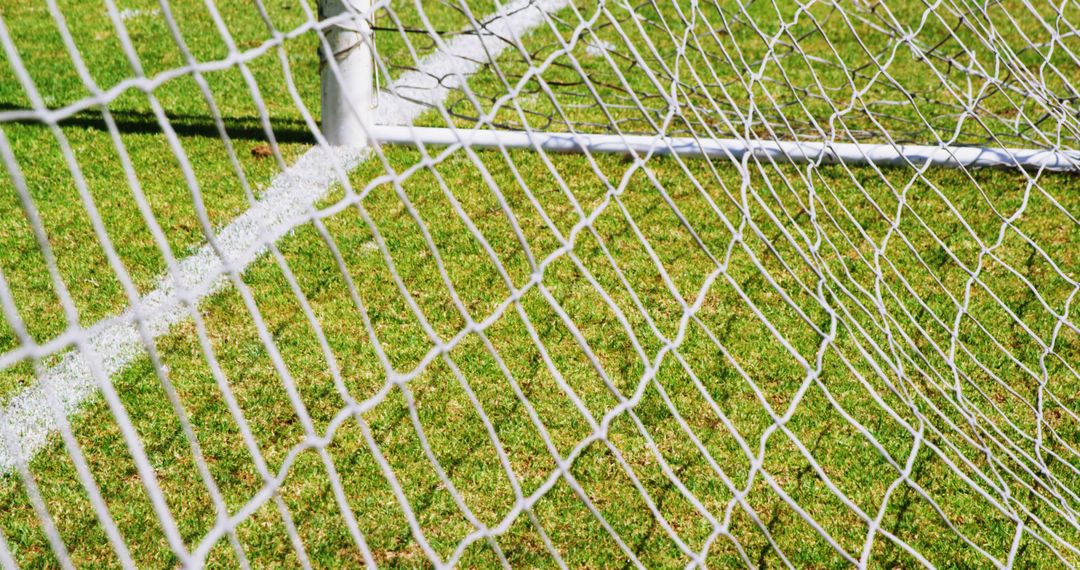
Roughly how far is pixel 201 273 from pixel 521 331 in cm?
89

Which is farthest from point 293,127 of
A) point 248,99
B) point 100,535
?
point 100,535

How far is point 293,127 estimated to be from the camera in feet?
11.8

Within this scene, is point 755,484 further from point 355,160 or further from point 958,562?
point 355,160

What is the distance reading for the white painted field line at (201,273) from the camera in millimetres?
2094

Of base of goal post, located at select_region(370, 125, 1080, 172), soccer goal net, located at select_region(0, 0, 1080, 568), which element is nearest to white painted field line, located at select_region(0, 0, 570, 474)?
soccer goal net, located at select_region(0, 0, 1080, 568)

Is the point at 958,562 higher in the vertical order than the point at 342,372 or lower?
lower

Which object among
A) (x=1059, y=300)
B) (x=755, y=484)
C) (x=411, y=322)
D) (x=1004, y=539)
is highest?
(x=411, y=322)

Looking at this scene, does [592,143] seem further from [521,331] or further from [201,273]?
[201,273]

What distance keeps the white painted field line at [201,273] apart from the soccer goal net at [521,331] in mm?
11

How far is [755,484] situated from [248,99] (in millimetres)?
2546

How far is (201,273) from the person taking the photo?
2.70m

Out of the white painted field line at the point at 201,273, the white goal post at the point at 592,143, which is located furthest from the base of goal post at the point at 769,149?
the white painted field line at the point at 201,273

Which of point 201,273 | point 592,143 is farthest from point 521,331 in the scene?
point 592,143

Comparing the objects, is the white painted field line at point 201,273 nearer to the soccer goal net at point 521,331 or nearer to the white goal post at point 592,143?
the soccer goal net at point 521,331
